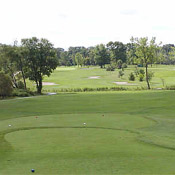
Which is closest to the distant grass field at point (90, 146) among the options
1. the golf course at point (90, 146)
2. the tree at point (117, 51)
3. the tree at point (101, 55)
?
the golf course at point (90, 146)

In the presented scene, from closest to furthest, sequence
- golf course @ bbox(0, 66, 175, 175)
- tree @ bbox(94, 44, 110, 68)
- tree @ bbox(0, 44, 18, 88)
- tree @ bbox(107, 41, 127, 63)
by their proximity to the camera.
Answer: golf course @ bbox(0, 66, 175, 175) < tree @ bbox(0, 44, 18, 88) < tree @ bbox(94, 44, 110, 68) < tree @ bbox(107, 41, 127, 63)

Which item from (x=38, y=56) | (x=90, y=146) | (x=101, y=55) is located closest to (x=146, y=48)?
(x=38, y=56)

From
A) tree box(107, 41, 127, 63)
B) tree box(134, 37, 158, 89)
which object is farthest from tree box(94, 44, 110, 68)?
tree box(134, 37, 158, 89)

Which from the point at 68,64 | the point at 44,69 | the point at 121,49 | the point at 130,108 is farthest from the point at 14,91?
the point at 68,64

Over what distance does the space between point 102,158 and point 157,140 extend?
4.55m

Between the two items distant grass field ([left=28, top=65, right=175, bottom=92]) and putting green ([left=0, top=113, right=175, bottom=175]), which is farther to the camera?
distant grass field ([left=28, top=65, right=175, bottom=92])

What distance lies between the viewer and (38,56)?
54188 mm

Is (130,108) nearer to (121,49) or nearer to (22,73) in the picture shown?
(22,73)

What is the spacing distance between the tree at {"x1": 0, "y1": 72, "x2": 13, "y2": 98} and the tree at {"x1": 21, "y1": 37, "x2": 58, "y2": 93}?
12790mm

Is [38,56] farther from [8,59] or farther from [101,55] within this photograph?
[101,55]

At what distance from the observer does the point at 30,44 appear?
54.5 m

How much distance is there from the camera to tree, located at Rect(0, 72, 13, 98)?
4138 cm

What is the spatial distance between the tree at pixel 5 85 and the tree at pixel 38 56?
1279 centimetres

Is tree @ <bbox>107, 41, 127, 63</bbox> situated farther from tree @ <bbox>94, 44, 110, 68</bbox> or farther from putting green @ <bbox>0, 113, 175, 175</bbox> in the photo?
putting green @ <bbox>0, 113, 175, 175</bbox>
